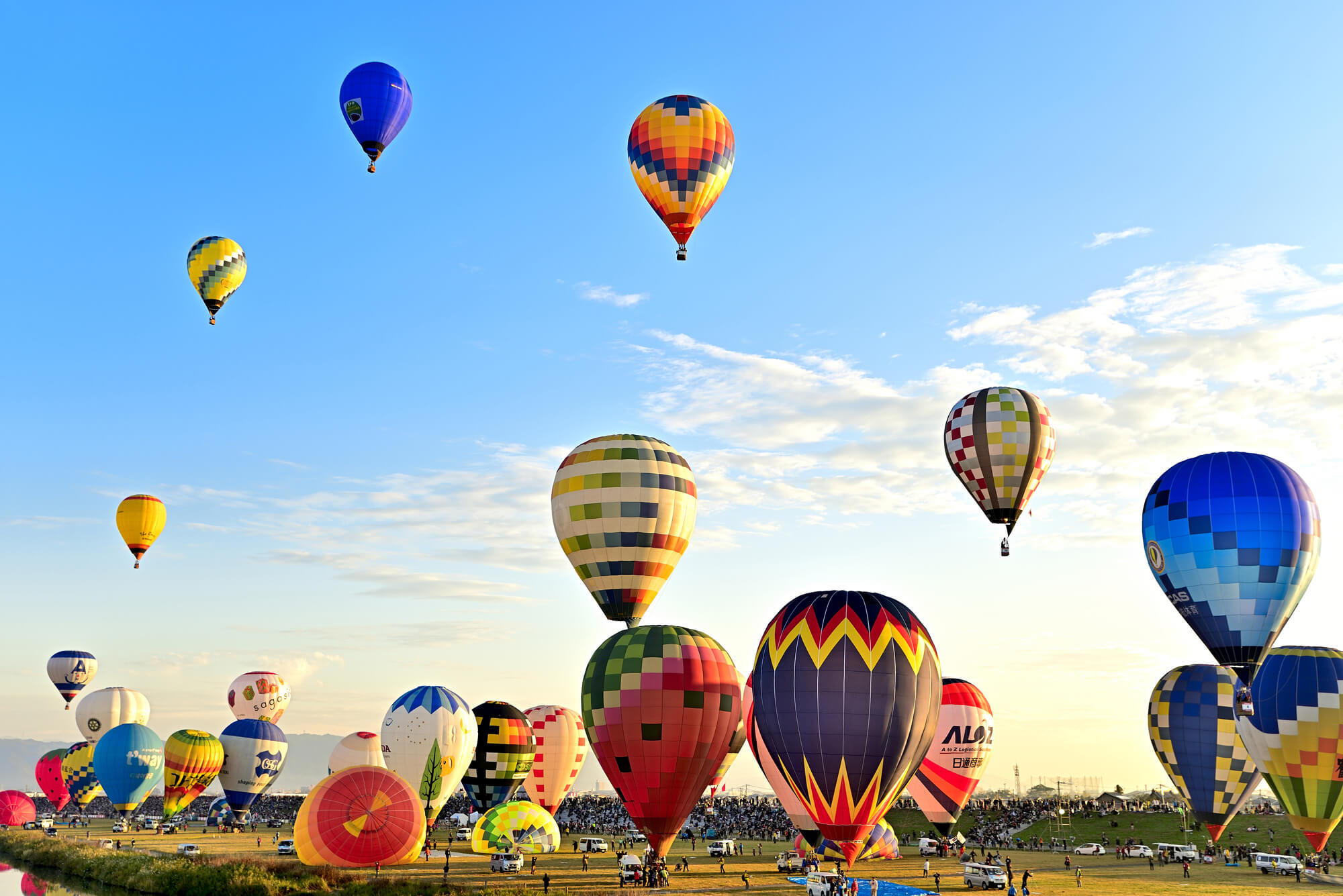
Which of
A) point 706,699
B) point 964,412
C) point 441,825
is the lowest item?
point 441,825

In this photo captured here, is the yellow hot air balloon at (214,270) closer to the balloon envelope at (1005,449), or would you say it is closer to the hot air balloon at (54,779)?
the balloon envelope at (1005,449)

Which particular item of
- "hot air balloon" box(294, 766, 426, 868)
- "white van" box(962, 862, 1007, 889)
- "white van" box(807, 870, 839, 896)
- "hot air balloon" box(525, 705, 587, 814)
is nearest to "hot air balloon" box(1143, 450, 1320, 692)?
"white van" box(962, 862, 1007, 889)

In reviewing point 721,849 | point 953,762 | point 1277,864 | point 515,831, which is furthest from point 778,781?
point 1277,864

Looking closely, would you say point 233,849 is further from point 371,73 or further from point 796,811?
point 371,73

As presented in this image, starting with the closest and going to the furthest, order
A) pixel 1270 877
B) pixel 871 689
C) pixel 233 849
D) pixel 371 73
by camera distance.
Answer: pixel 871 689 < pixel 1270 877 < pixel 371 73 < pixel 233 849

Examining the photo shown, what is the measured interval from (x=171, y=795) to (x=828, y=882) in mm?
44206

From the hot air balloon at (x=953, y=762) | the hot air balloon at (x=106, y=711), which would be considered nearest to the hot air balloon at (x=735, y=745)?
the hot air balloon at (x=953, y=762)

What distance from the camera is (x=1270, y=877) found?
39.0 meters

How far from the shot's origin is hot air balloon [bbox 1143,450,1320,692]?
3516 centimetres

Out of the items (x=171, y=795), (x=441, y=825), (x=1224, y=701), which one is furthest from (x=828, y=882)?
(x=441, y=825)

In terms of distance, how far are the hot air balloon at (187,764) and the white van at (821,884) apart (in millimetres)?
41363

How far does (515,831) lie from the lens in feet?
146

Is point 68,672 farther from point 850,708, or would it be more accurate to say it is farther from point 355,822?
point 850,708

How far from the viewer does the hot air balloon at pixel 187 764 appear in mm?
60125
